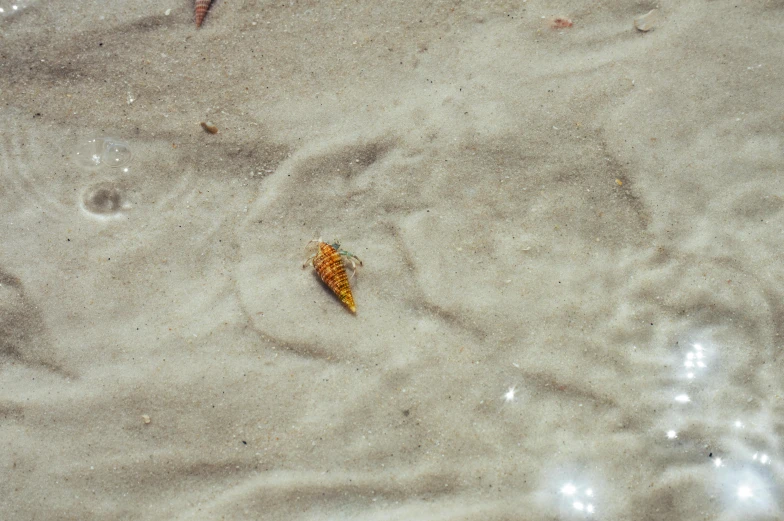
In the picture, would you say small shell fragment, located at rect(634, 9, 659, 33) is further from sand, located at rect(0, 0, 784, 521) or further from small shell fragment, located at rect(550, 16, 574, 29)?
small shell fragment, located at rect(550, 16, 574, 29)

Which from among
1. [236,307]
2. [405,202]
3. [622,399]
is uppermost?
[405,202]

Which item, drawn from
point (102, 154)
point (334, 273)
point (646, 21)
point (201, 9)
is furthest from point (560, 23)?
point (102, 154)

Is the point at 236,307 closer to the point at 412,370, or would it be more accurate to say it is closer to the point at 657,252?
the point at 412,370

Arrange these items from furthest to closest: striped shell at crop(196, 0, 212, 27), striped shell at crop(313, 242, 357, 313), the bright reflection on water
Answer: striped shell at crop(196, 0, 212, 27) → striped shell at crop(313, 242, 357, 313) → the bright reflection on water

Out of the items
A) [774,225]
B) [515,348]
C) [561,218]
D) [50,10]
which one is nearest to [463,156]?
[561,218]

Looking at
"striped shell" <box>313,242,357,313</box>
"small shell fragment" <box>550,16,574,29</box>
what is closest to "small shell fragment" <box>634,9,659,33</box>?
"small shell fragment" <box>550,16,574,29</box>

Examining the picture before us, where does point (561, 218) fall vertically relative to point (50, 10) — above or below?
below
